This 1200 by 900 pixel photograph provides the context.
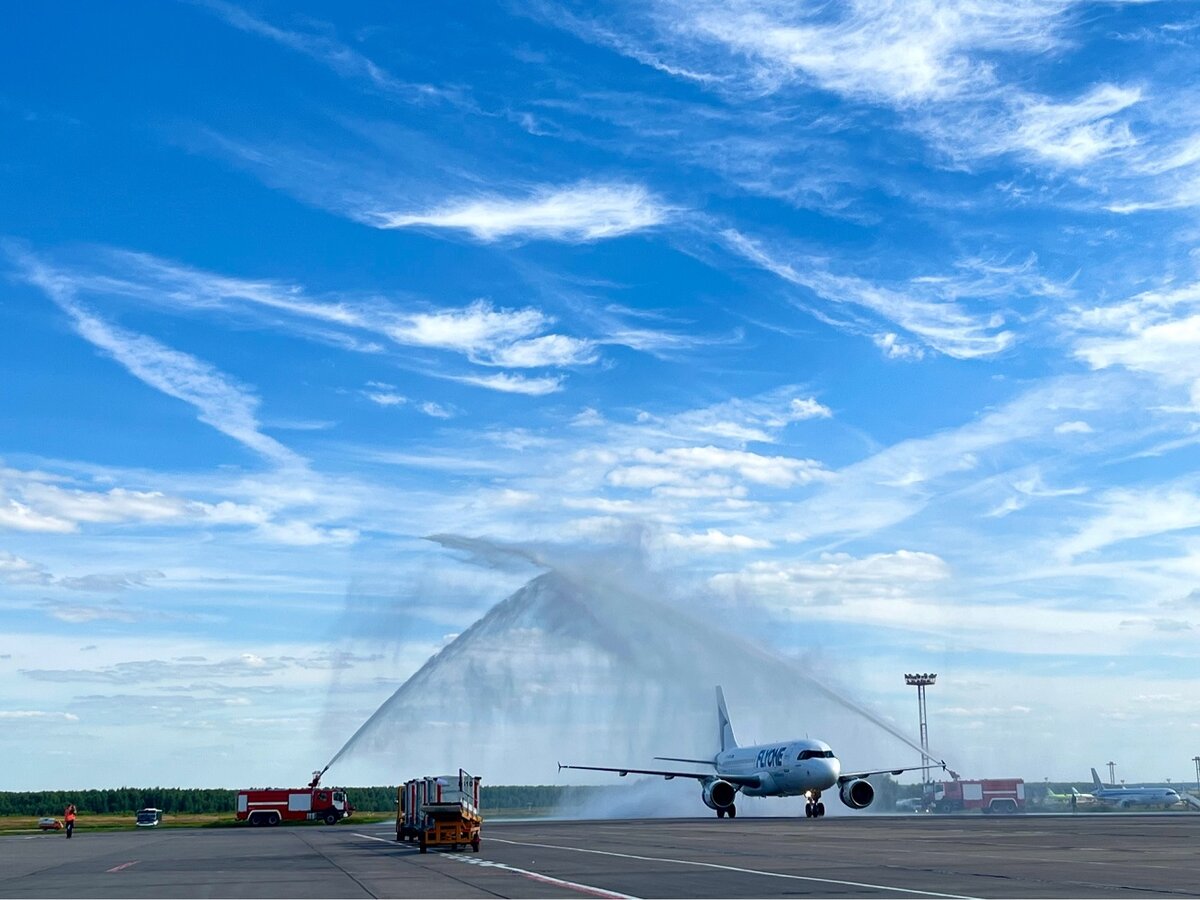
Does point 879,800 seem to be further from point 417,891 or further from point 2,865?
point 417,891

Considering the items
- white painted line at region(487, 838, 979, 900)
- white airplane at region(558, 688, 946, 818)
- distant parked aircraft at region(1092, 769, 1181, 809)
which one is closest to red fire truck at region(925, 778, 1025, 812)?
distant parked aircraft at region(1092, 769, 1181, 809)

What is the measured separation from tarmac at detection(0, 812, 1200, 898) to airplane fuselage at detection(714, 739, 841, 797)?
67.6ft

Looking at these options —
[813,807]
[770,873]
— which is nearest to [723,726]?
[813,807]

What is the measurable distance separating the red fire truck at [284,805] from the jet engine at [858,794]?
146ft

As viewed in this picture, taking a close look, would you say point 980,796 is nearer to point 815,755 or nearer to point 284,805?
point 815,755

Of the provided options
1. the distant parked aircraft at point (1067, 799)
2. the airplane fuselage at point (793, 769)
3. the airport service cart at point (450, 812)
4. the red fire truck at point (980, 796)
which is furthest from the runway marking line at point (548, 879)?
the distant parked aircraft at point (1067, 799)

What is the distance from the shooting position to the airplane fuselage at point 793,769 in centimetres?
6975

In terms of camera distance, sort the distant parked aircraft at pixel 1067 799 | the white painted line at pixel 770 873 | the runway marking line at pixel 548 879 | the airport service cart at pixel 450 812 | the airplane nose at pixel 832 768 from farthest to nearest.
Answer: the distant parked aircraft at pixel 1067 799 < the airplane nose at pixel 832 768 < the airport service cart at pixel 450 812 < the runway marking line at pixel 548 879 < the white painted line at pixel 770 873

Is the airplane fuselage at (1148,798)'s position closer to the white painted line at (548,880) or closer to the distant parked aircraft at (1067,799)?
the distant parked aircraft at (1067,799)

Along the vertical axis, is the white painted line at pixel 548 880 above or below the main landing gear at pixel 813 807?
above

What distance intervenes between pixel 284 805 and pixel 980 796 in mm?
66104

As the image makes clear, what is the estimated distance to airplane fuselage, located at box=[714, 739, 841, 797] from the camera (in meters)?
69.8

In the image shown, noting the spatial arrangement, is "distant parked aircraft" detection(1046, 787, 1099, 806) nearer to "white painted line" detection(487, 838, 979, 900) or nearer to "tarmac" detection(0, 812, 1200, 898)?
"tarmac" detection(0, 812, 1200, 898)

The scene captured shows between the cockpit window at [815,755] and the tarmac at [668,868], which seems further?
the cockpit window at [815,755]
